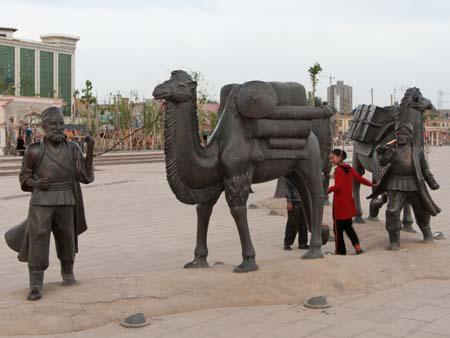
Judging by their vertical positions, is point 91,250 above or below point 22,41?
below

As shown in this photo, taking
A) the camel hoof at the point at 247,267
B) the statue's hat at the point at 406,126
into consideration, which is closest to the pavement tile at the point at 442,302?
the camel hoof at the point at 247,267

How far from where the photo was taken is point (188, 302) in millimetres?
5141

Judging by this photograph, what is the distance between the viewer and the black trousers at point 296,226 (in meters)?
8.05

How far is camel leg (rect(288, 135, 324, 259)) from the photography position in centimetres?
645

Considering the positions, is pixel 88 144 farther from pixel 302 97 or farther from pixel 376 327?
pixel 376 327

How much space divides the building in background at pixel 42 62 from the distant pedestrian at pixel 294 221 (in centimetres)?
5809

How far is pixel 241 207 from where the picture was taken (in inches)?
233

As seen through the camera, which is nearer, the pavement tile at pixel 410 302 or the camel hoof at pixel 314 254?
→ the pavement tile at pixel 410 302

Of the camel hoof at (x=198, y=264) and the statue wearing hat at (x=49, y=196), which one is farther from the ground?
the statue wearing hat at (x=49, y=196)

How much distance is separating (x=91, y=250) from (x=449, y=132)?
104836 mm

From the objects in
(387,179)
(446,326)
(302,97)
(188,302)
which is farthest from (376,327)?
(387,179)


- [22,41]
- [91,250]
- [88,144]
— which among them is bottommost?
[91,250]

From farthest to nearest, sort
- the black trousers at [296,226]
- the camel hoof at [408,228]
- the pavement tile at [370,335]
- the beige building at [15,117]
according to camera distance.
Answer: the beige building at [15,117], the camel hoof at [408,228], the black trousers at [296,226], the pavement tile at [370,335]

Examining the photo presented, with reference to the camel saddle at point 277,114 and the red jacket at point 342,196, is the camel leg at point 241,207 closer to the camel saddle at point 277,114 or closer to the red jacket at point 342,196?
the camel saddle at point 277,114
